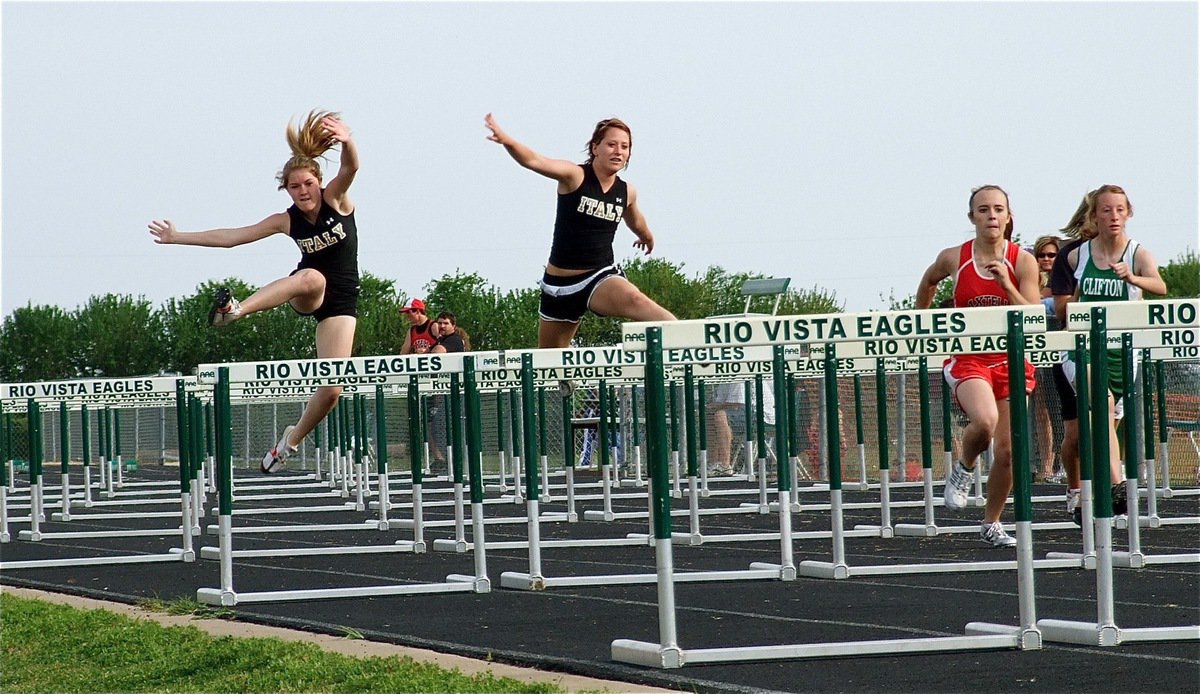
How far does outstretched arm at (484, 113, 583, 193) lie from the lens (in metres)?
7.69

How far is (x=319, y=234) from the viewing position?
31.2 ft

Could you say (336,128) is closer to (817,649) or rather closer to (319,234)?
(319,234)

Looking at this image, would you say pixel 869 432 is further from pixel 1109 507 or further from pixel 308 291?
pixel 1109 507

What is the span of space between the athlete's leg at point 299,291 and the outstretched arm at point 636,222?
1.85m

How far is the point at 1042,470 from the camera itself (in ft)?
62.0

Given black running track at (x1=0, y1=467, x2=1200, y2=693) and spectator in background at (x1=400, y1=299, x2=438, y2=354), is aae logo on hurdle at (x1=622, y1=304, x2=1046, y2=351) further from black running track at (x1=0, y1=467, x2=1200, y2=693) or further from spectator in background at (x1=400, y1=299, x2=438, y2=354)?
spectator in background at (x1=400, y1=299, x2=438, y2=354)

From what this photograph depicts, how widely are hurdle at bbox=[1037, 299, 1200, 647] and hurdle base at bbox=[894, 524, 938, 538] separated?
17.2 ft

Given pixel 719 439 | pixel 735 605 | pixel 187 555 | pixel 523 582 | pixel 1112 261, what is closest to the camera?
pixel 735 605

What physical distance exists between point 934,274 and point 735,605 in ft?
7.92

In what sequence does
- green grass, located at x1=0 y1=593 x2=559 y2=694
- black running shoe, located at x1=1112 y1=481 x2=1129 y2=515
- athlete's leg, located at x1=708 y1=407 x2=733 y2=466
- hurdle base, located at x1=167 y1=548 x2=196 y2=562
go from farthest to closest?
athlete's leg, located at x1=708 y1=407 x2=733 y2=466 → hurdle base, located at x1=167 y1=548 x2=196 y2=562 → black running shoe, located at x1=1112 y1=481 x2=1129 y2=515 → green grass, located at x1=0 y1=593 x2=559 y2=694

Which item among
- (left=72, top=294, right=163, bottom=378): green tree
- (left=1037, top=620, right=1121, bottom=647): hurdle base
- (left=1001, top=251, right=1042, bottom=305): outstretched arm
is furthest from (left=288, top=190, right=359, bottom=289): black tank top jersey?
(left=72, top=294, right=163, bottom=378): green tree

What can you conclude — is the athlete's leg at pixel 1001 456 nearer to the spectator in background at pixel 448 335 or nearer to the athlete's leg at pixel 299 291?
the athlete's leg at pixel 299 291

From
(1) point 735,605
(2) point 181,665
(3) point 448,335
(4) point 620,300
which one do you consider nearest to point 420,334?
(3) point 448,335

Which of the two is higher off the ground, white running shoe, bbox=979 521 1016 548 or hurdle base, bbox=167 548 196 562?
white running shoe, bbox=979 521 1016 548
